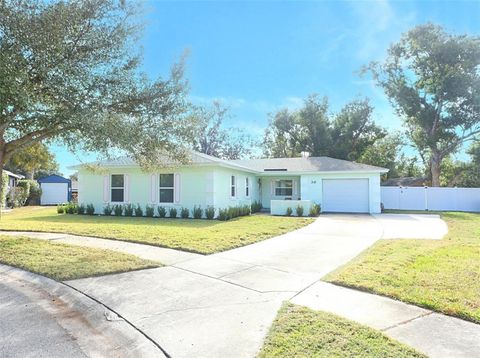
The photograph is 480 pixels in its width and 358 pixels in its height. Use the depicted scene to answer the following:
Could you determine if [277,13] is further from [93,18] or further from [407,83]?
[407,83]

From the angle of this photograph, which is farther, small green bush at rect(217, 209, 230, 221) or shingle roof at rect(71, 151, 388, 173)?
shingle roof at rect(71, 151, 388, 173)

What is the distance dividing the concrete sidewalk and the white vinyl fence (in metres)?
19.3

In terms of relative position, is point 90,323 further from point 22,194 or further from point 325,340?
point 22,194

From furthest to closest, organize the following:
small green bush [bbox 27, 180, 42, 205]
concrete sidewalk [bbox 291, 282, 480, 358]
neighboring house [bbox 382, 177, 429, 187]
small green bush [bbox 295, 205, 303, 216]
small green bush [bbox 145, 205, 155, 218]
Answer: neighboring house [bbox 382, 177, 429, 187] → small green bush [bbox 27, 180, 42, 205] → small green bush [bbox 295, 205, 303, 216] → small green bush [bbox 145, 205, 155, 218] → concrete sidewalk [bbox 291, 282, 480, 358]

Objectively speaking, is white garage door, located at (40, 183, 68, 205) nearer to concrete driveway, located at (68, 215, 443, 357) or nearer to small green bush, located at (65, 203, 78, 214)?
small green bush, located at (65, 203, 78, 214)

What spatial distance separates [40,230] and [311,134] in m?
29.7

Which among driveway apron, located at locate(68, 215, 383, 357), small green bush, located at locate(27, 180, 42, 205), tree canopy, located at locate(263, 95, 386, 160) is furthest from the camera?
tree canopy, located at locate(263, 95, 386, 160)

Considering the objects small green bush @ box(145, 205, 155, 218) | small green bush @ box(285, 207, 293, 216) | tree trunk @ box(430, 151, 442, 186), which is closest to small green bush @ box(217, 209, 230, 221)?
small green bush @ box(145, 205, 155, 218)

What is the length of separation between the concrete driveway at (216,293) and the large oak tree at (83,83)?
3633 millimetres

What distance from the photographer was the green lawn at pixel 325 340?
3148 millimetres

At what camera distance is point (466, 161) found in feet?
119

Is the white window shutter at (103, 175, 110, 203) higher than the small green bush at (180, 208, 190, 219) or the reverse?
higher

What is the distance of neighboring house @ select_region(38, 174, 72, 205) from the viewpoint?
30.3 m

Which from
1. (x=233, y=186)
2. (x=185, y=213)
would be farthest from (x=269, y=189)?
(x=185, y=213)
